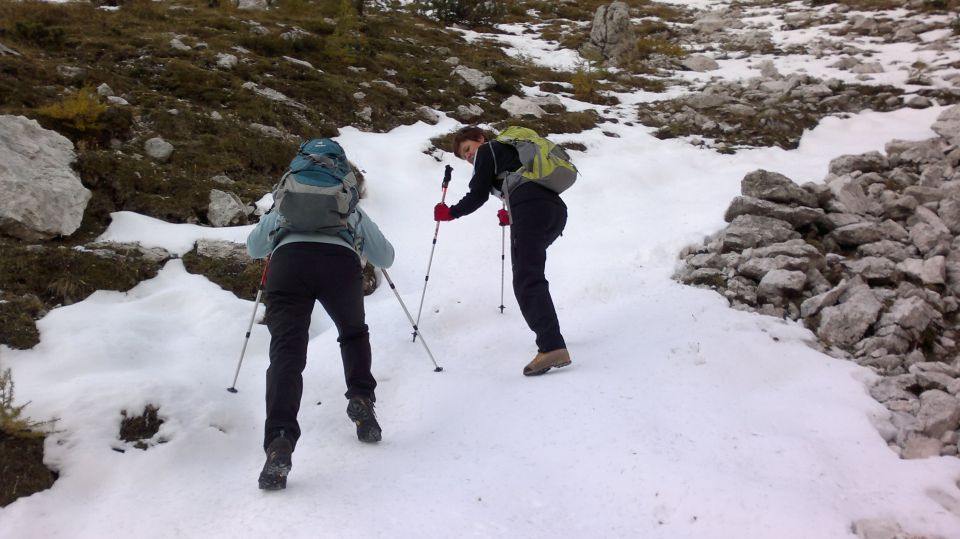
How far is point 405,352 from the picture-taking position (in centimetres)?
558

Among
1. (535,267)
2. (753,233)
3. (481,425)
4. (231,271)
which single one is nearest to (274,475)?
(481,425)

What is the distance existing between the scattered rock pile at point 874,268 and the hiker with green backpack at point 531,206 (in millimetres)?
2347

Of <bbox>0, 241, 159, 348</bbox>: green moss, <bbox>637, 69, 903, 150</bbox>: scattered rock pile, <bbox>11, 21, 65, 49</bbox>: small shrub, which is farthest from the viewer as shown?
<bbox>637, 69, 903, 150</bbox>: scattered rock pile

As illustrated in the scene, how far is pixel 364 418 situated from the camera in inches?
155

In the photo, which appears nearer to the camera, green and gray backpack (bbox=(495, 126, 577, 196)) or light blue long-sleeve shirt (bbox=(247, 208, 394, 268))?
light blue long-sleeve shirt (bbox=(247, 208, 394, 268))

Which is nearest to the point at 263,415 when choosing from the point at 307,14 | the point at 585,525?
the point at 585,525

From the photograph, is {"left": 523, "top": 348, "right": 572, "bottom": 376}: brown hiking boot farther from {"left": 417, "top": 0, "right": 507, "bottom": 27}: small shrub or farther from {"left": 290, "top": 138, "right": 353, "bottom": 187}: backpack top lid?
{"left": 417, "top": 0, "right": 507, "bottom": 27}: small shrub

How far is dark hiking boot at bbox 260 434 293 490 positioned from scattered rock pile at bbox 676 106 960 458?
4086 millimetres

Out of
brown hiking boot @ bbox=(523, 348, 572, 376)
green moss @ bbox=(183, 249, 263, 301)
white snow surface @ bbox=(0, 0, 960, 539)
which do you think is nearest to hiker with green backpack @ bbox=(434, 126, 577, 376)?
brown hiking boot @ bbox=(523, 348, 572, 376)

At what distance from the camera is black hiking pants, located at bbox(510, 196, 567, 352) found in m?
4.79

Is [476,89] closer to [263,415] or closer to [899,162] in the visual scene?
[899,162]

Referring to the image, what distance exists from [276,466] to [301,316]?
100 centimetres

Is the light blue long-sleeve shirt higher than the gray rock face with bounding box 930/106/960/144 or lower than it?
lower

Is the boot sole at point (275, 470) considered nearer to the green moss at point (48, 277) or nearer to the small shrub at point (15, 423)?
the small shrub at point (15, 423)
